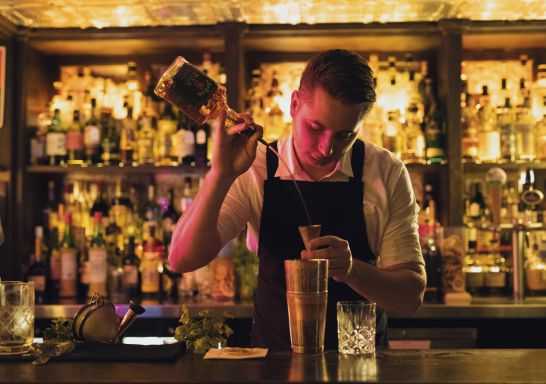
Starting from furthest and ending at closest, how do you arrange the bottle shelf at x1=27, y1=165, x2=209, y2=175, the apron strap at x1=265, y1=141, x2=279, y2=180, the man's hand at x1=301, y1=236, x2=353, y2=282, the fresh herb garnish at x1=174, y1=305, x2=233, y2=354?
the bottle shelf at x1=27, y1=165, x2=209, y2=175, the apron strap at x1=265, y1=141, x2=279, y2=180, the fresh herb garnish at x1=174, y1=305, x2=233, y2=354, the man's hand at x1=301, y1=236, x2=353, y2=282

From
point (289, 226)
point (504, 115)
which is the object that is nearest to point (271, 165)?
Result: point (289, 226)

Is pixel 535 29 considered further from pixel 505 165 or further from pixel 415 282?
pixel 415 282

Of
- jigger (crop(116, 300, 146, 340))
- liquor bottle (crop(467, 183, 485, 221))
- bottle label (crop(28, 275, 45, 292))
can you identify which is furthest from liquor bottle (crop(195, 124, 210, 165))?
jigger (crop(116, 300, 146, 340))

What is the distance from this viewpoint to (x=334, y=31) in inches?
129

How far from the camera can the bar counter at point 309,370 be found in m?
1.16

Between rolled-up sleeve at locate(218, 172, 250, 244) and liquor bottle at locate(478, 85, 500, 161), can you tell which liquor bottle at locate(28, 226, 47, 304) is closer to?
rolled-up sleeve at locate(218, 172, 250, 244)

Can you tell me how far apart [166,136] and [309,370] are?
7.62 ft

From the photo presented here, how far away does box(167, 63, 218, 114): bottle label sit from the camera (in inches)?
59.1

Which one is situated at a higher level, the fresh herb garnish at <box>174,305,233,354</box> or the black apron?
the black apron

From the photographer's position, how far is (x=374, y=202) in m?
1.89

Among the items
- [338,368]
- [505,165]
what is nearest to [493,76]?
[505,165]

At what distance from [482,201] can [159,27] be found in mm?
1736

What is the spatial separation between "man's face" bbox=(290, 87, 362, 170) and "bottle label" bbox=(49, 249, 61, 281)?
2.02 m

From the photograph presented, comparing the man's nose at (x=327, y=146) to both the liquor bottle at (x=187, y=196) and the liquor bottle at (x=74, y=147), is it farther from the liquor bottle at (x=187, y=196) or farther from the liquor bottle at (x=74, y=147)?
the liquor bottle at (x=74, y=147)
